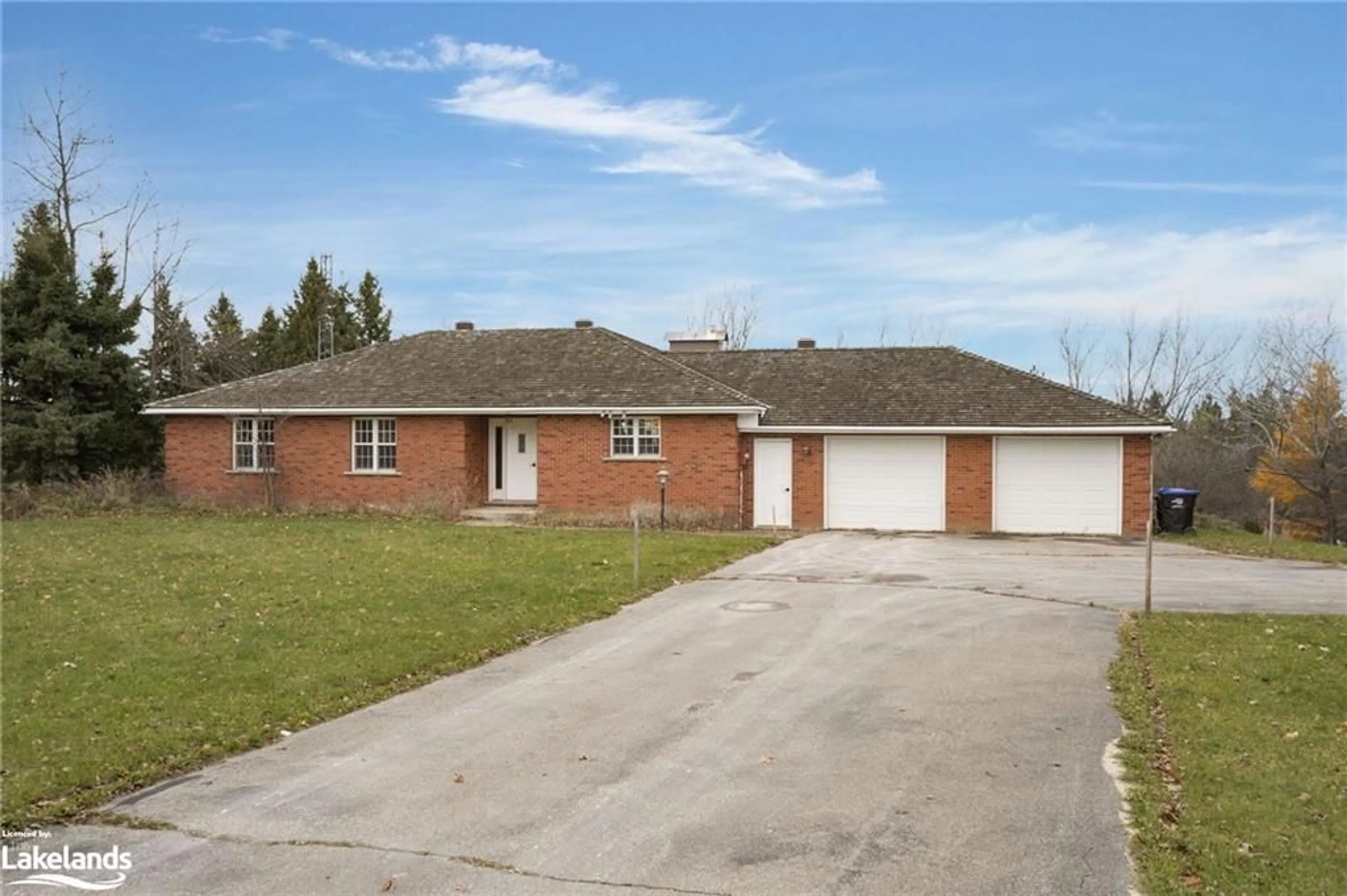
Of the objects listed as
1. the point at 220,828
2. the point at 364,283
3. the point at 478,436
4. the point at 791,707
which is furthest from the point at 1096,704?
the point at 364,283

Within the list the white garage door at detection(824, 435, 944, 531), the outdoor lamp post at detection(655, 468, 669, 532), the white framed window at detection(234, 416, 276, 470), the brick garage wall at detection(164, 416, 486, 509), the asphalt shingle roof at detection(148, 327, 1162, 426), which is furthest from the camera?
the white framed window at detection(234, 416, 276, 470)

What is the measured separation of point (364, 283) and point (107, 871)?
54599 millimetres

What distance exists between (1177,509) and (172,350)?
3414cm

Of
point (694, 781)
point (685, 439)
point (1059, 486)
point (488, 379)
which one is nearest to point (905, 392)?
point (1059, 486)

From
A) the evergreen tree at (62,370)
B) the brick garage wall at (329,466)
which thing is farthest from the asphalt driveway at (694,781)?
the evergreen tree at (62,370)

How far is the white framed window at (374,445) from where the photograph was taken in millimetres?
28656

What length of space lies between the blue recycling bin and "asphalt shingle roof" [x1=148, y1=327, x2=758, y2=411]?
976 centimetres

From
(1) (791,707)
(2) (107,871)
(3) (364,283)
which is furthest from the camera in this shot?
(3) (364,283)

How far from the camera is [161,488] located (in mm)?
29922

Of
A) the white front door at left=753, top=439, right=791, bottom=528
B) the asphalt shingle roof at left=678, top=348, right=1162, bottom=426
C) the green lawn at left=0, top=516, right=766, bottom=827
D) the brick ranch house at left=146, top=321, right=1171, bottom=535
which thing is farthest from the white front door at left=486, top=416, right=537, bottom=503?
the green lawn at left=0, top=516, right=766, bottom=827

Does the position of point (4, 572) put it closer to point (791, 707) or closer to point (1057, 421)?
point (791, 707)

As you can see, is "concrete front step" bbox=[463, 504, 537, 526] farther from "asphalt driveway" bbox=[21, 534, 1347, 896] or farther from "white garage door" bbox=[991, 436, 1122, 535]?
"asphalt driveway" bbox=[21, 534, 1347, 896]

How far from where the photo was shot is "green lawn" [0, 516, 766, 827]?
7.61m

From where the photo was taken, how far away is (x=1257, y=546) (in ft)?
78.3
